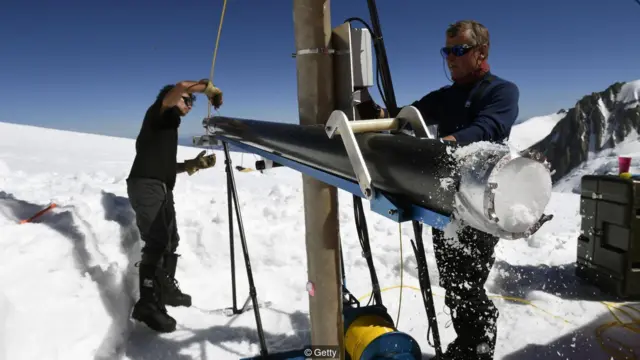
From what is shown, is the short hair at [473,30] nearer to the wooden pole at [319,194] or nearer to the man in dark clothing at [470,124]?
the man in dark clothing at [470,124]

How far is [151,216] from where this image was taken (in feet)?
12.9

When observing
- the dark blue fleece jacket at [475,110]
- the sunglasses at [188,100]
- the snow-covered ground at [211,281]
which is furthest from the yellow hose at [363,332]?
the sunglasses at [188,100]

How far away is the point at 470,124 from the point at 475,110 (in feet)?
0.44

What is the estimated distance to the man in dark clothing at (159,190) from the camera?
383 centimetres

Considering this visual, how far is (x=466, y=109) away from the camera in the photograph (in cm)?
265

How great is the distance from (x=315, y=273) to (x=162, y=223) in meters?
2.48

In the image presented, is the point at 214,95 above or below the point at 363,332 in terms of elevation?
above

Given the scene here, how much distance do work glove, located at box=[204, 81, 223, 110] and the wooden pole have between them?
206cm

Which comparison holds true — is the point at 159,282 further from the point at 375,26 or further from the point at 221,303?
the point at 375,26

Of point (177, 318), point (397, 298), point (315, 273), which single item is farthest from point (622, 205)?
point (177, 318)

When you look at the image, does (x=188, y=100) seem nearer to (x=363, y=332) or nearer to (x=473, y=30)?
(x=473, y=30)

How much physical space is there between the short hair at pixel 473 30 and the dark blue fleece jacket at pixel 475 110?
23cm

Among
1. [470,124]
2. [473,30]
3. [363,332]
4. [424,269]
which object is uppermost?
[473,30]
